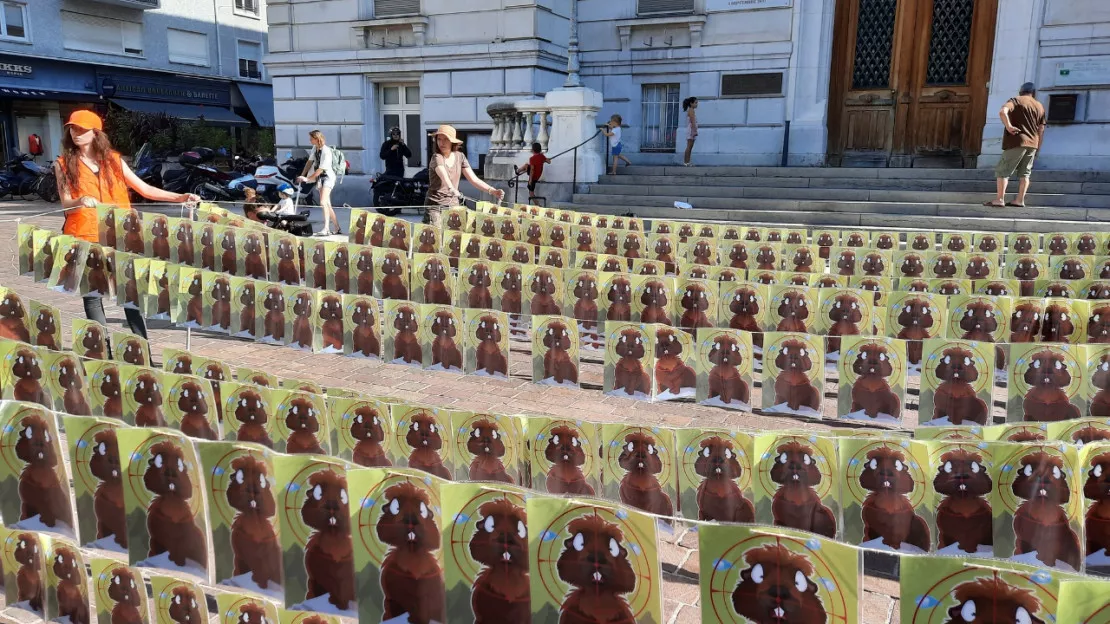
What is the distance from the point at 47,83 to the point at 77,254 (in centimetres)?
2823

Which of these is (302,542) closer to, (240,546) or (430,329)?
(240,546)

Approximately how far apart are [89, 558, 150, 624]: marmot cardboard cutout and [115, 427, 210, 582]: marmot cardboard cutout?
0.12m

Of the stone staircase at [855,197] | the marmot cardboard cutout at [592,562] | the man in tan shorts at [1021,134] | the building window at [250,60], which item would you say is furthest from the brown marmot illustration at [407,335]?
the building window at [250,60]

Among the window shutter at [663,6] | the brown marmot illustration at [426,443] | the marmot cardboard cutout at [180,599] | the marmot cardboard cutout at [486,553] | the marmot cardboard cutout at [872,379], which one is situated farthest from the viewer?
the window shutter at [663,6]

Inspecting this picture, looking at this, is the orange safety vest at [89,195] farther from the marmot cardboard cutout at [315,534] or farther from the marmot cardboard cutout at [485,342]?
the marmot cardboard cutout at [315,534]

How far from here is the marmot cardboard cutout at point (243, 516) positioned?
2.57 meters

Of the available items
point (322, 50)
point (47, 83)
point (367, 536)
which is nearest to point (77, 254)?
point (367, 536)

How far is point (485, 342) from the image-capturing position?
4.88 meters

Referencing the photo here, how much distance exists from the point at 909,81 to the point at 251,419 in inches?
625

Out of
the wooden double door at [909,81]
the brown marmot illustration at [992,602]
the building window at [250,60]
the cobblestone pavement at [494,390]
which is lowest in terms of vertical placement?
the cobblestone pavement at [494,390]

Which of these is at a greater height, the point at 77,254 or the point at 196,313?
the point at 77,254

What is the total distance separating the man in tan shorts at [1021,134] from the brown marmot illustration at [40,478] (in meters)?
12.0

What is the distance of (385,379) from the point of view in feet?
20.2

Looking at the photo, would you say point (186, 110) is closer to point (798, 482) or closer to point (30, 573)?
point (30, 573)
